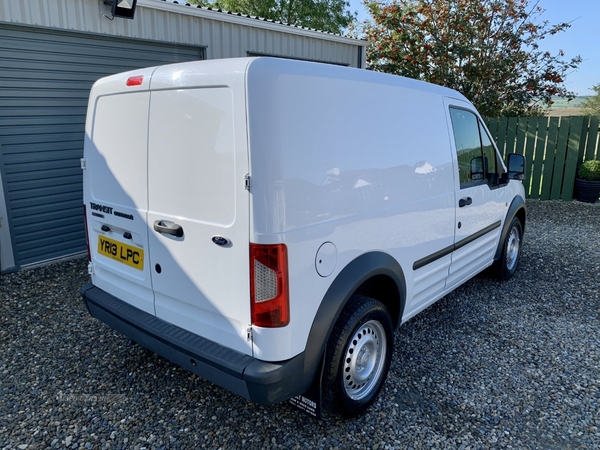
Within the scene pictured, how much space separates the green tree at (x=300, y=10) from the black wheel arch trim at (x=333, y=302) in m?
17.6

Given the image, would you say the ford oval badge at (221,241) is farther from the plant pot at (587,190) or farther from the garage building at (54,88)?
the plant pot at (587,190)

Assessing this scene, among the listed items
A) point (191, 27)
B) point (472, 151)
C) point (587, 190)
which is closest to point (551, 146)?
point (587, 190)

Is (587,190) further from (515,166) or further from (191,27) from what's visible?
(191,27)

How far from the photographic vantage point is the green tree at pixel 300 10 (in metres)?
17.7

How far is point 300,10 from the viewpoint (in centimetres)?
1802

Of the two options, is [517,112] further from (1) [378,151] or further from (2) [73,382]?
(2) [73,382]

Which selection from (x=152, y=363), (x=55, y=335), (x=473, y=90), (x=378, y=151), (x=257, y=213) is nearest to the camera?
(x=257, y=213)

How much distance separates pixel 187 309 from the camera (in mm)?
2342

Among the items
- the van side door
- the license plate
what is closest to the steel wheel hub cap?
the van side door

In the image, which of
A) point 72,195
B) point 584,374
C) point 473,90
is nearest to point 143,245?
point 584,374

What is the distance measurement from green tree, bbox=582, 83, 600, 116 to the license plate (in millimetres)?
23092

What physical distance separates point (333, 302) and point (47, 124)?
4.65m

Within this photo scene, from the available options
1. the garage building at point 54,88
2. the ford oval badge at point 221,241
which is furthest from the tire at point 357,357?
the garage building at point 54,88

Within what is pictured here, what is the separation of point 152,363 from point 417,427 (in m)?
1.88
